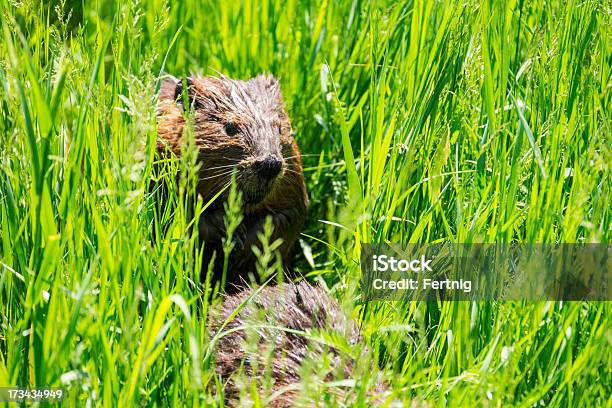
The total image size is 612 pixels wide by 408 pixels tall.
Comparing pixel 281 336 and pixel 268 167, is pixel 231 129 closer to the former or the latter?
pixel 268 167

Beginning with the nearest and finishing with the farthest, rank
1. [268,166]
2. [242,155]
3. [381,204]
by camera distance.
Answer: [381,204] < [268,166] < [242,155]

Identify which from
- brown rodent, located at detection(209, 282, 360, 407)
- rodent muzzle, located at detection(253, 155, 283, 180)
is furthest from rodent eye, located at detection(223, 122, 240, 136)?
brown rodent, located at detection(209, 282, 360, 407)

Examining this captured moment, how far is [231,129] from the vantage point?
3873mm

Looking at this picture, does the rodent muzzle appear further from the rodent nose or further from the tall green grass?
the tall green grass

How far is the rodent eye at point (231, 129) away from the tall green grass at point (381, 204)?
627 mm

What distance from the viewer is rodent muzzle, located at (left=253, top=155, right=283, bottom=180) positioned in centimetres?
368

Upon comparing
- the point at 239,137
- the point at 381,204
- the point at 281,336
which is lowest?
the point at 281,336

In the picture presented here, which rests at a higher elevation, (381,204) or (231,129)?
(231,129)

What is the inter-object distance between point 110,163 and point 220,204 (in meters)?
1.09

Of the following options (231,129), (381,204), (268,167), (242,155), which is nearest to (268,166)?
(268,167)

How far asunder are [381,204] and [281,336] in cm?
70

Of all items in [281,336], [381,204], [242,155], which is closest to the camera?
[281,336]

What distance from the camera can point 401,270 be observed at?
3.20m

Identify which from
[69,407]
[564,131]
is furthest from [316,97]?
[69,407]
